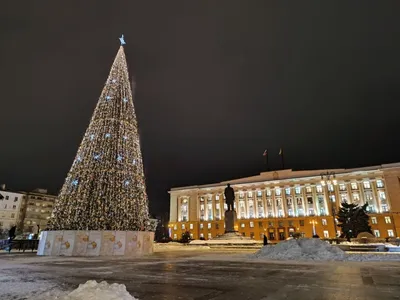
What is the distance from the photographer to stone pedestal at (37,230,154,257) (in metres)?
20.1

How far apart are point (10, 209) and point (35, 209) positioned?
346 inches

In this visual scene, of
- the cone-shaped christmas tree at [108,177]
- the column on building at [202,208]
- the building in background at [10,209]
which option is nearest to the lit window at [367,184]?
the column on building at [202,208]

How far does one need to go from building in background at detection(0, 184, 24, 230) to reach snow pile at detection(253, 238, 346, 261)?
87217 millimetres

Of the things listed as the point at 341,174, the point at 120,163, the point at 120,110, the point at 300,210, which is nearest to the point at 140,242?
the point at 120,163

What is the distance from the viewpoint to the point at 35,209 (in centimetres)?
8800

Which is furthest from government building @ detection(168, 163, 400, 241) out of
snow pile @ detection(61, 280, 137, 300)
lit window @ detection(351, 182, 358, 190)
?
snow pile @ detection(61, 280, 137, 300)

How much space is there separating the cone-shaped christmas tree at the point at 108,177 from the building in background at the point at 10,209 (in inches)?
2945

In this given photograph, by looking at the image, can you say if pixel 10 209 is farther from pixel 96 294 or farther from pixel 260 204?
pixel 96 294

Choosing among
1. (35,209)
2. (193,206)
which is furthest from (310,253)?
(35,209)

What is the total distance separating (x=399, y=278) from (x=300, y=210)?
Result: 75.4 meters

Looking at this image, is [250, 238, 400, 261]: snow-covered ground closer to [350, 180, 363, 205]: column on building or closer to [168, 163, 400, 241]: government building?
[168, 163, 400, 241]: government building

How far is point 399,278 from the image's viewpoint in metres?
8.61

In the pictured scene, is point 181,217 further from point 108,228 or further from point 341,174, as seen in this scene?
point 108,228

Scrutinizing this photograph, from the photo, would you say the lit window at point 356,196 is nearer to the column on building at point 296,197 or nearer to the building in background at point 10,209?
the column on building at point 296,197
